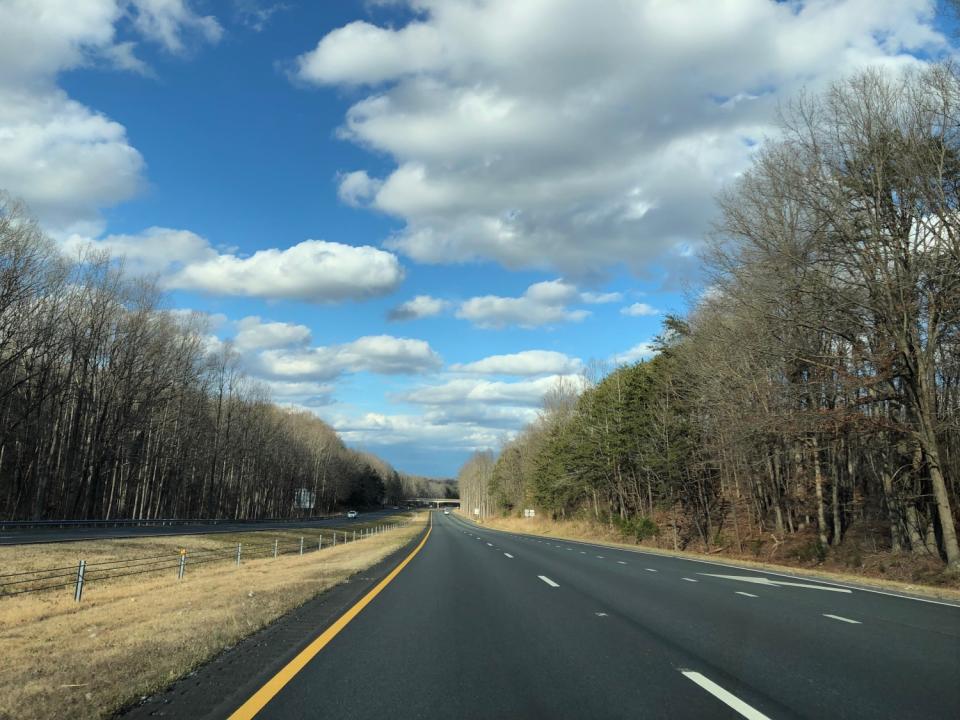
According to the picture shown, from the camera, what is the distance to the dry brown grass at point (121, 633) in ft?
17.6

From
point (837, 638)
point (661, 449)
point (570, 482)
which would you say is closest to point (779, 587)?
point (837, 638)

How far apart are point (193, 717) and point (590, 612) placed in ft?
22.6

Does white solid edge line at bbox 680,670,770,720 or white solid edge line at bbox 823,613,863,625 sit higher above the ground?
white solid edge line at bbox 680,670,770,720

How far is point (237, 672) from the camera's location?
6172 mm

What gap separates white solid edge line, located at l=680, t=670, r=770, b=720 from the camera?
16.1 feet

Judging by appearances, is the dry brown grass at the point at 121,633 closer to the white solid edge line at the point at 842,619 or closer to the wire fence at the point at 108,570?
the wire fence at the point at 108,570

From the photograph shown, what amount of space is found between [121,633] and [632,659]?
666 cm

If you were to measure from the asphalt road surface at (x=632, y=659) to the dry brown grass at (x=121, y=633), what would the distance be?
1.29 metres

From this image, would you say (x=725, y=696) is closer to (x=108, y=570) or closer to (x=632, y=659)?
(x=632, y=659)

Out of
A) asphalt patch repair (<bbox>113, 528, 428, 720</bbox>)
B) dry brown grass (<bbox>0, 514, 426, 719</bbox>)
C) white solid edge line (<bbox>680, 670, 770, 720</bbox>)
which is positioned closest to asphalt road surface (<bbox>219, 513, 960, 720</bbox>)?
white solid edge line (<bbox>680, 670, 770, 720</bbox>)

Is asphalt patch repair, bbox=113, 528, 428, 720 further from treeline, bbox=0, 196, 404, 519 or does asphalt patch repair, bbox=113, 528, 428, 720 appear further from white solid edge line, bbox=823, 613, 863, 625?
treeline, bbox=0, 196, 404, 519

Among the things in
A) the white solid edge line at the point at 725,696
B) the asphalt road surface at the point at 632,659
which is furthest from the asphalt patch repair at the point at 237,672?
the white solid edge line at the point at 725,696

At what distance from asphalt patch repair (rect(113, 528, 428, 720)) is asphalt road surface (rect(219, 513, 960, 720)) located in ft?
0.93

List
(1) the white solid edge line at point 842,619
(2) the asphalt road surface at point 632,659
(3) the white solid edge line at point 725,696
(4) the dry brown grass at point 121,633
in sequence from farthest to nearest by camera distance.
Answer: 1. (1) the white solid edge line at point 842,619
2. (4) the dry brown grass at point 121,633
3. (2) the asphalt road surface at point 632,659
4. (3) the white solid edge line at point 725,696
